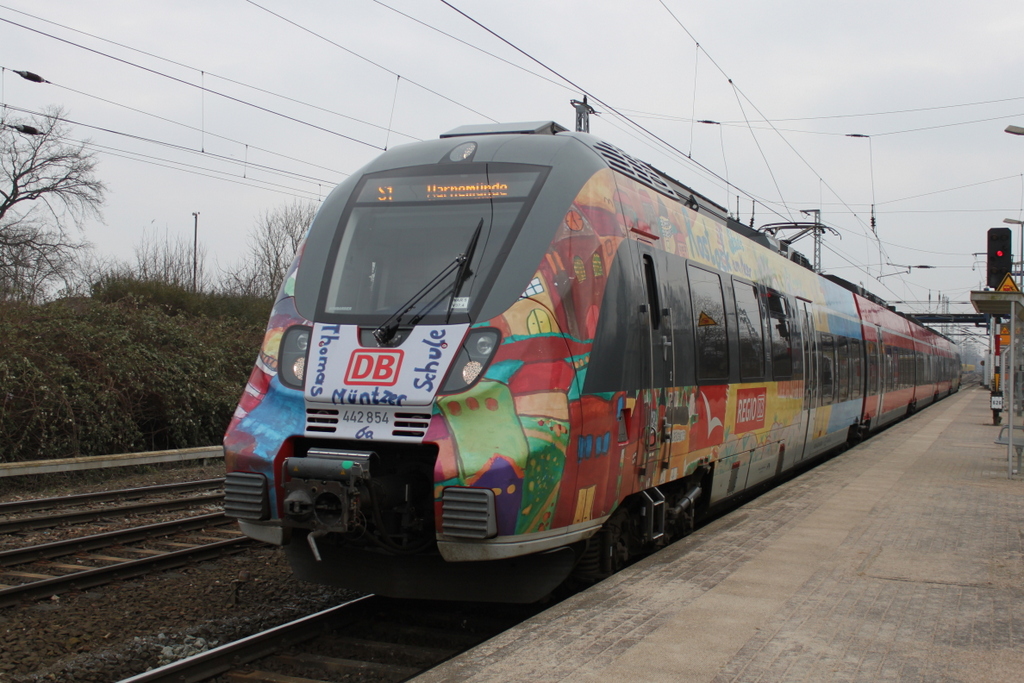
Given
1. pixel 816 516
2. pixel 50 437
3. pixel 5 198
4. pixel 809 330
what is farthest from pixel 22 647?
pixel 5 198

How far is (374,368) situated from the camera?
18.7 feet

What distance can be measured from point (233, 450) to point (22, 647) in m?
1.88

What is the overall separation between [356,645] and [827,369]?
10.4 meters

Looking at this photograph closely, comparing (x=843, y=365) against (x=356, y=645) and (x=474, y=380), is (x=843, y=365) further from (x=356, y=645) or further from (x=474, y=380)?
(x=356, y=645)

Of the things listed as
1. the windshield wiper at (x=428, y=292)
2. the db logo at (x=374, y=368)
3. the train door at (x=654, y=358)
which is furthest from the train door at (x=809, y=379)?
the db logo at (x=374, y=368)

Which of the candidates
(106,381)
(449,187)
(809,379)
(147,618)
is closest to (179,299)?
(106,381)

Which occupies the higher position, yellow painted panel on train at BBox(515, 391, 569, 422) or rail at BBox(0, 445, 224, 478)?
yellow painted panel on train at BBox(515, 391, 569, 422)

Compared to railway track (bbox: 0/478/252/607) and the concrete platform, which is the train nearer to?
the concrete platform

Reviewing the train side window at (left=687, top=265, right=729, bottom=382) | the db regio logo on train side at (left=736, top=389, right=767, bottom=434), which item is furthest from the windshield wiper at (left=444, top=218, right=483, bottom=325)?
the db regio logo on train side at (left=736, top=389, right=767, bottom=434)

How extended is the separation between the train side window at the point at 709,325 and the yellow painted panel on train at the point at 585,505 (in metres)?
2.42

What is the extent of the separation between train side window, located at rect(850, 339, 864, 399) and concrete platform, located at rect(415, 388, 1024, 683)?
23.7ft

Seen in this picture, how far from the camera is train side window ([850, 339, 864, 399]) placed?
672 inches

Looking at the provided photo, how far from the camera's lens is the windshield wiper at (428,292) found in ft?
19.1

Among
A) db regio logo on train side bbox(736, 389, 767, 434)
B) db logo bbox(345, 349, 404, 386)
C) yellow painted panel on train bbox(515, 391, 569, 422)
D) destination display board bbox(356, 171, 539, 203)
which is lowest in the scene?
db regio logo on train side bbox(736, 389, 767, 434)
